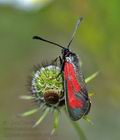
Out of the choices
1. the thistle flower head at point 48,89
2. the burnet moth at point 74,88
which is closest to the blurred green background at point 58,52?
the thistle flower head at point 48,89

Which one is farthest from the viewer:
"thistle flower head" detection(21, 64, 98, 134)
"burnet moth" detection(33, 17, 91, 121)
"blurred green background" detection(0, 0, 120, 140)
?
"blurred green background" detection(0, 0, 120, 140)

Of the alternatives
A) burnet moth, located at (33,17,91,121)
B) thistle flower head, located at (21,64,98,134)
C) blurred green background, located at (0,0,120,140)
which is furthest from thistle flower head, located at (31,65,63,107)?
blurred green background, located at (0,0,120,140)

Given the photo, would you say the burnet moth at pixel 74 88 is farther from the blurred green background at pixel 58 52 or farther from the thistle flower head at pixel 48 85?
the blurred green background at pixel 58 52

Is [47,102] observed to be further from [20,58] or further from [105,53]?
[20,58]

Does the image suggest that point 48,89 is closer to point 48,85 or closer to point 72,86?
point 48,85

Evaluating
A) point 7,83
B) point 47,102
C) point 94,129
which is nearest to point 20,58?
point 7,83

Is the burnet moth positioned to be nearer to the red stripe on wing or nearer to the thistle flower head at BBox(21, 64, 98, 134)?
the red stripe on wing
